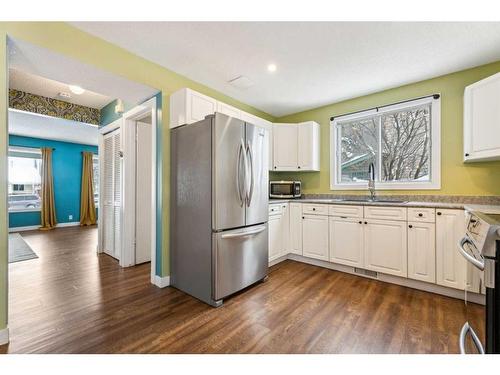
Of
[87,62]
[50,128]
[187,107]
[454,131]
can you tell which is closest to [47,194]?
[50,128]

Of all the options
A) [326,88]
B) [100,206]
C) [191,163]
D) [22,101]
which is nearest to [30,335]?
[191,163]

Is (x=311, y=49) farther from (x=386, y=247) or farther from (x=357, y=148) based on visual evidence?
(x=386, y=247)

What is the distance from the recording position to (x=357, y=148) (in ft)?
11.4

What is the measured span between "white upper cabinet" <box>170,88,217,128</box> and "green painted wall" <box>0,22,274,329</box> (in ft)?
0.36

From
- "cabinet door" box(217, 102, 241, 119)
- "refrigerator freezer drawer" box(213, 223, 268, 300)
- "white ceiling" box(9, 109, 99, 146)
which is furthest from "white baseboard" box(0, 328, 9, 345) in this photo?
"white ceiling" box(9, 109, 99, 146)

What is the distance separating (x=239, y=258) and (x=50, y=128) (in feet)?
18.9

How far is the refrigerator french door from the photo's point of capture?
6.82 ft

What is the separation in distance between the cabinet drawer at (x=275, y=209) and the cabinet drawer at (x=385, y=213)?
1.10m

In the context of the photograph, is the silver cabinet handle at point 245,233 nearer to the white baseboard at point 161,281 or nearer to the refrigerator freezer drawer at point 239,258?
the refrigerator freezer drawer at point 239,258

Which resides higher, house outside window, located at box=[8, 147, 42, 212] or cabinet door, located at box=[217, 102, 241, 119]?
cabinet door, located at box=[217, 102, 241, 119]

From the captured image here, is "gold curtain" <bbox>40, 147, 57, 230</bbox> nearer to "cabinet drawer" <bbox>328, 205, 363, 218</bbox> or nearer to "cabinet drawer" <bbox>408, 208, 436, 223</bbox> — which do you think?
"cabinet drawer" <bbox>328, 205, 363, 218</bbox>

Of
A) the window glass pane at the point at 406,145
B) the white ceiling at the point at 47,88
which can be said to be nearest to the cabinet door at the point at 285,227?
the window glass pane at the point at 406,145
